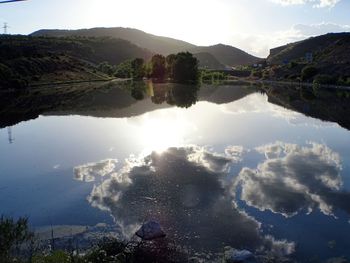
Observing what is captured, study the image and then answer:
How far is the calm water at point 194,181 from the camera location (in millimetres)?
17703

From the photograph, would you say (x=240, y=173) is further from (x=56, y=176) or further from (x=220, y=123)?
(x=220, y=123)

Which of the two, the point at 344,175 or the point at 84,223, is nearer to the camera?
the point at 84,223

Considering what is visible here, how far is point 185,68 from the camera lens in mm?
169500

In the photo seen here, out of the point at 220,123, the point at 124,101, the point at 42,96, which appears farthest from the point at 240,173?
the point at 42,96

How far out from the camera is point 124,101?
3199 inches

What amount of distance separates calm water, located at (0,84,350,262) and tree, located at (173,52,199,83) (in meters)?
120

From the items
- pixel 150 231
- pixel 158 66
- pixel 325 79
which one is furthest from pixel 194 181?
pixel 158 66

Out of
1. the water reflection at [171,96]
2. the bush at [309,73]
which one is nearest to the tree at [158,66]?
the bush at [309,73]

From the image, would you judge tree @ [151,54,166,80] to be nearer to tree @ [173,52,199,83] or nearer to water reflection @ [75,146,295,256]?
tree @ [173,52,199,83]

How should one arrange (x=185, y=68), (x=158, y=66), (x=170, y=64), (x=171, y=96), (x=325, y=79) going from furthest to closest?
1. (x=158, y=66)
2. (x=170, y=64)
3. (x=185, y=68)
4. (x=325, y=79)
5. (x=171, y=96)

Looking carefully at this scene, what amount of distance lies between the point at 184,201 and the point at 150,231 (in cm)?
510

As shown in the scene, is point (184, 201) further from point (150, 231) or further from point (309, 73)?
point (309, 73)

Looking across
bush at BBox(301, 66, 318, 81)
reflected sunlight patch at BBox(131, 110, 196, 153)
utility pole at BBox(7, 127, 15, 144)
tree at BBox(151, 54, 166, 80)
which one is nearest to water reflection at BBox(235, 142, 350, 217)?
reflected sunlight patch at BBox(131, 110, 196, 153)

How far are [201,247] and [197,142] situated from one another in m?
23.0
